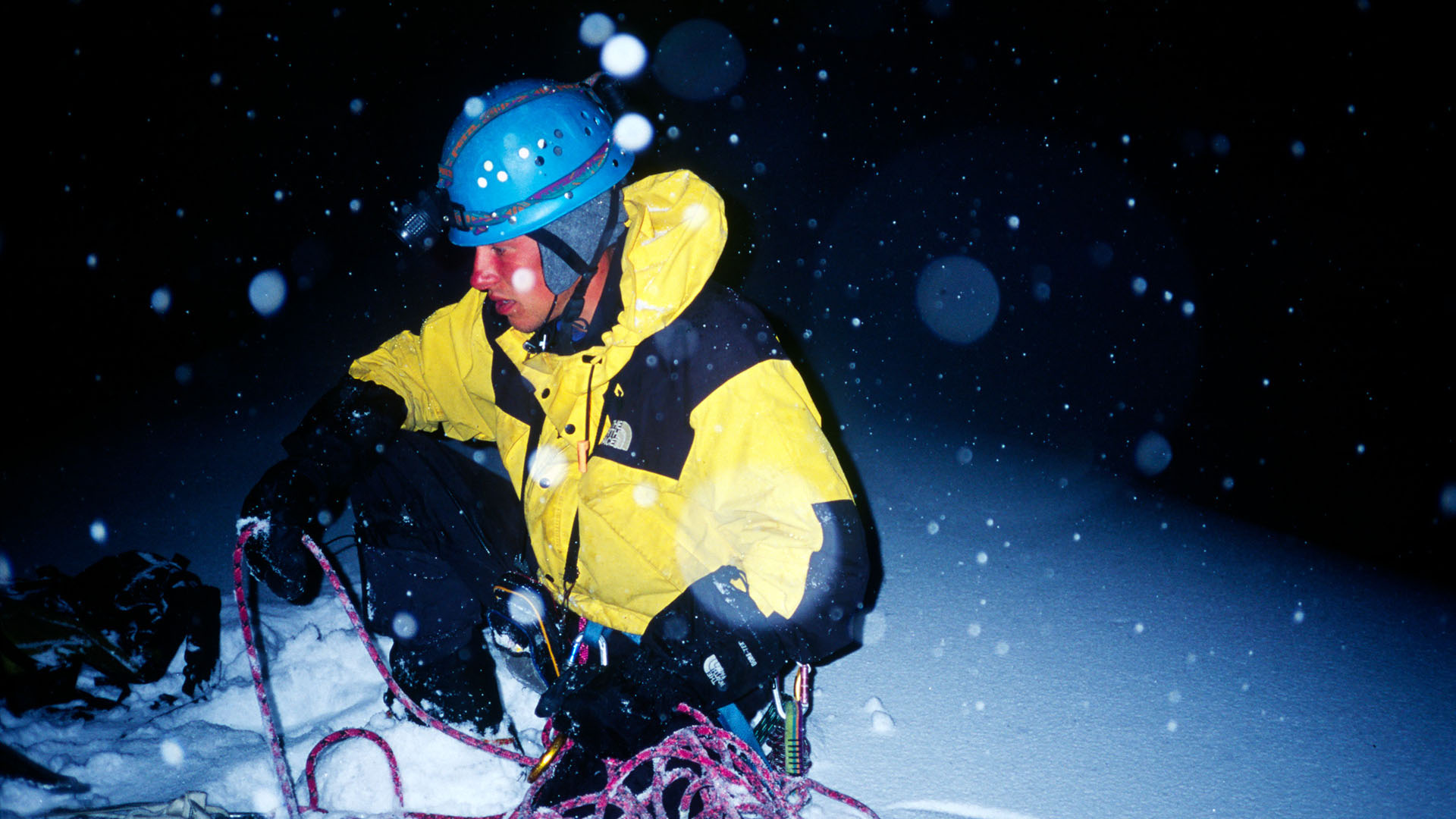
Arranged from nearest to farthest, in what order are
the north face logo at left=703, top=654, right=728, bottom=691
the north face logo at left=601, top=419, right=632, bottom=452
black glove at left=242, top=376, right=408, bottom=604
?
the north face logo at left=703, top=654, right=728, bottom=691 → the north face logo at left=601, top=419, right=632, bottom=452 → black glove at left=242, top=376, right=408, bottom=604

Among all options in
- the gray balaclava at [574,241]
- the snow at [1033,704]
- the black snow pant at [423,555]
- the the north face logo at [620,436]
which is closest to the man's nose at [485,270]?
the gray balaclava at [574,241]

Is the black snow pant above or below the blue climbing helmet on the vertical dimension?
below


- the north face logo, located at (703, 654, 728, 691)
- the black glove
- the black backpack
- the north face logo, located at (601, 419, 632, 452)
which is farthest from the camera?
the black backpack

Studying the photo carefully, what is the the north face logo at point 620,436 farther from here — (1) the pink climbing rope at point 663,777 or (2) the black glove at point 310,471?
(2) the black glove at point 310,471

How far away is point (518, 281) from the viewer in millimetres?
1653

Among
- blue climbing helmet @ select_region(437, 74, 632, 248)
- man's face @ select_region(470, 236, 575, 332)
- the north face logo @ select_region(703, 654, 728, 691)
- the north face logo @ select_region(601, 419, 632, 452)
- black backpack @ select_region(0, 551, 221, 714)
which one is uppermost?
blue climbing helmet @ select_region(437, 74, 632, 248)

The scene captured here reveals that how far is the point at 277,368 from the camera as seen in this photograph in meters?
5.45

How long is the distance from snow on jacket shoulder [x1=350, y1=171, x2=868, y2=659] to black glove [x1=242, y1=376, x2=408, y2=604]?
6.0 inches

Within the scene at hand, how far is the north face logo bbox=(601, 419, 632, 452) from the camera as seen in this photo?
1633mm

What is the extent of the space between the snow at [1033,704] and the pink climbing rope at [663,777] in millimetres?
104

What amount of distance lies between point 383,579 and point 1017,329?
6690 millimetres

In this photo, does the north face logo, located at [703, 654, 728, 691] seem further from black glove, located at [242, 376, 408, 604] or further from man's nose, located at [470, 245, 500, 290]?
black glove, located at [242, 376, 408, 604]

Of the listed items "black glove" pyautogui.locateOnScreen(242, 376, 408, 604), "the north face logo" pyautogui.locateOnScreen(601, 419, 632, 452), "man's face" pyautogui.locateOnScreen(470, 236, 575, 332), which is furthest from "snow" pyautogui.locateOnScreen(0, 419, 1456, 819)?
"man's face" pyautogui.locateOnScreen(470, 236, 575, 332)

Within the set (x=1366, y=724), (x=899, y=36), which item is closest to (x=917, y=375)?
(x=1366, y=724)
